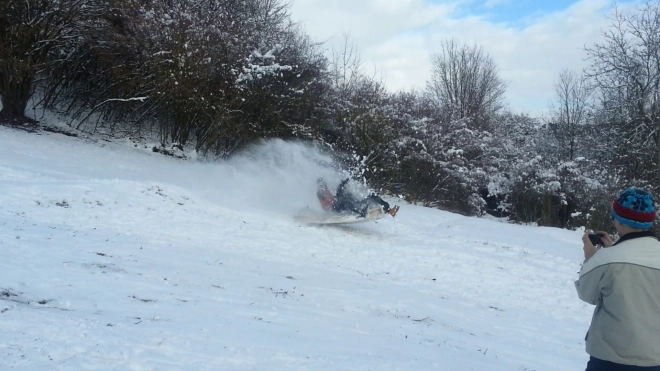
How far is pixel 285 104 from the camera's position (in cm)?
2573

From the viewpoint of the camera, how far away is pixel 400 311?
323 inches

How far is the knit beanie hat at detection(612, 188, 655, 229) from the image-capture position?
350cm

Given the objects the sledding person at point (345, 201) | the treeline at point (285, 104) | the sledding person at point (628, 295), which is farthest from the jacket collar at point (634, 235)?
the treeline at point (285, 104)

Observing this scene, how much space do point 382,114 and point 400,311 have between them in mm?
19152

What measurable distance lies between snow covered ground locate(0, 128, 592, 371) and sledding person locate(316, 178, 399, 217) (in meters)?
0.71

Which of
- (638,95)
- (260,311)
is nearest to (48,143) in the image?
(260,311)

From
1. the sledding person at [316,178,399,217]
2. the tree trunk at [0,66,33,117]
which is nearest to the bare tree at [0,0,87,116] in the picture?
the tree trunk at [0,66,33,117]

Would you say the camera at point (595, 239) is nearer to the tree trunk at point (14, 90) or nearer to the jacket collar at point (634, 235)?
the jacket collar at point (634, 235)

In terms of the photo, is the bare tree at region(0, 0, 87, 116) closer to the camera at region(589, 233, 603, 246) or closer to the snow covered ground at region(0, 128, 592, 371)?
the snow covered ground at region(0, 128, 592, 371)

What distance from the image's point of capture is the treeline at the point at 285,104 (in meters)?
23.3

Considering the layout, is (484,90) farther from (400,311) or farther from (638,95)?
(400,311)

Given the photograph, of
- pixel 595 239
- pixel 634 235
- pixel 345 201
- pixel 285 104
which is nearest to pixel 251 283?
pixel 595 239

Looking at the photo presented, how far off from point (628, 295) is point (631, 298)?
26 millimetres

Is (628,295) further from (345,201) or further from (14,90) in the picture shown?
(14,90)
